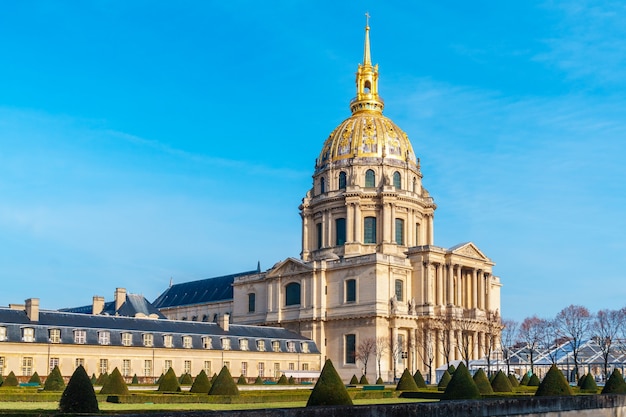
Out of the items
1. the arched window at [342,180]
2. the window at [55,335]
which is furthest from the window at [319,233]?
the window at [55,335]

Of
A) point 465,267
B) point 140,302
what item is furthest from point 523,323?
point 140,302

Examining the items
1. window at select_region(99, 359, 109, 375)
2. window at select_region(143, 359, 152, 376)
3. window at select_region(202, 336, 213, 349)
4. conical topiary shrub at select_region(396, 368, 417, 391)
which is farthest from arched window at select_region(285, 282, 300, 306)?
conical topiary shrub at select_region(396, 368, 417, 391)

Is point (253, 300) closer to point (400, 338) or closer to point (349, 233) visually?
point (349, 233)

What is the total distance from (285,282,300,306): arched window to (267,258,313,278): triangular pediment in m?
1.48

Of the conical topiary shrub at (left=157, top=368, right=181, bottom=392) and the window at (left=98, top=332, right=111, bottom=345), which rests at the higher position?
the window at (left=98, top=332, right=111, bottom=345)

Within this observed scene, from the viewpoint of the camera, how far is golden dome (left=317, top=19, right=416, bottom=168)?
9388 cm

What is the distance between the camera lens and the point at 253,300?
95125 mm

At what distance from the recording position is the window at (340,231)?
92600 millimetres

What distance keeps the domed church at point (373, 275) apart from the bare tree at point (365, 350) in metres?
0.11

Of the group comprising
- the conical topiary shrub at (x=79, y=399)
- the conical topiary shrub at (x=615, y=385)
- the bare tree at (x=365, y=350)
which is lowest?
the conical topiary shrub at (x=615, y=385)

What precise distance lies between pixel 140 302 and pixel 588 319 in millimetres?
46905

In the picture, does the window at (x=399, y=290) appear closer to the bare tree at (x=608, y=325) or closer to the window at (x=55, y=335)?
the bare tree at (x=608, y=325)

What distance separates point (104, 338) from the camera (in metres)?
65.2

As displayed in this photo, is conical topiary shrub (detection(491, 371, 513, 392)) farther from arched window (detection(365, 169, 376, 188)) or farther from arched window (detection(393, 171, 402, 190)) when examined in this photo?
arched window (detection(393, 171, 402, 190))
